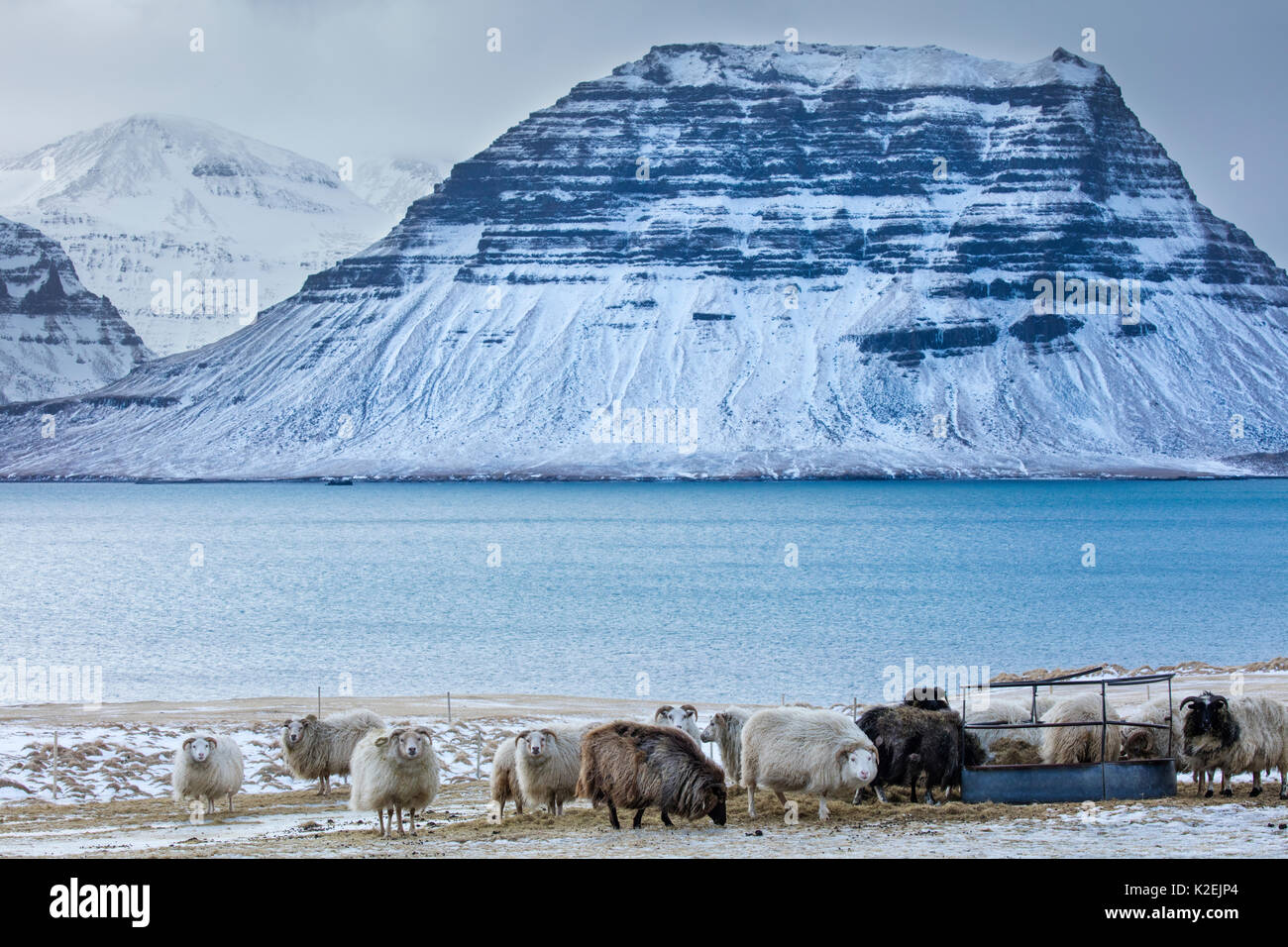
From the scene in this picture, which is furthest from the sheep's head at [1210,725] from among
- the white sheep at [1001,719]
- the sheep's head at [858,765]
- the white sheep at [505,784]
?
the white sheep at [505,784]

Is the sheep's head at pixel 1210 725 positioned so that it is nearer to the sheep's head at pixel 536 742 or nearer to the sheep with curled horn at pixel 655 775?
the sheep with curled horn at pixel 655 775

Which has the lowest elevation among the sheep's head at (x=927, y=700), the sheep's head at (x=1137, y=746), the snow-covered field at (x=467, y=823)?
the snow-covered field at (x=467, y=823)

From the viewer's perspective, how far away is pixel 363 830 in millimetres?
22234

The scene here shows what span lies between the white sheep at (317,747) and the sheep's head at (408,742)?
580 cm

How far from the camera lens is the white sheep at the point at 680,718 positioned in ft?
80.5

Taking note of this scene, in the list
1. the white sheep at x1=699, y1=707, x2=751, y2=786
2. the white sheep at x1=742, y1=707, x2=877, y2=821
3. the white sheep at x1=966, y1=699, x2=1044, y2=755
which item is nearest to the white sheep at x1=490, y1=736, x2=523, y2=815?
the white sheep at x1=699, y1=707, x2=751, y2=786

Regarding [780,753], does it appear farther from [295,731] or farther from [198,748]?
[295,731]

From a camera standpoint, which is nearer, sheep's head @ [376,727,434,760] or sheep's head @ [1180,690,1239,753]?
sheep's head @ [376,727,434,760]

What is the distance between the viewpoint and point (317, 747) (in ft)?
89.8

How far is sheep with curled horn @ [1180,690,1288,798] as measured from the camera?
22.5 m

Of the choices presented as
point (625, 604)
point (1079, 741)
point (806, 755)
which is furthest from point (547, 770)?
point (625, 604)

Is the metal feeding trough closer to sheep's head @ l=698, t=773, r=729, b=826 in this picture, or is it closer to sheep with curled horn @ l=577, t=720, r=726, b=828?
sheep's head @ l=698, t=773, r=729, b=826

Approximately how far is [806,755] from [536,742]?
3.96 m

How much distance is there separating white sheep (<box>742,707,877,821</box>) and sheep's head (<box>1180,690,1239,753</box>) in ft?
15.2
